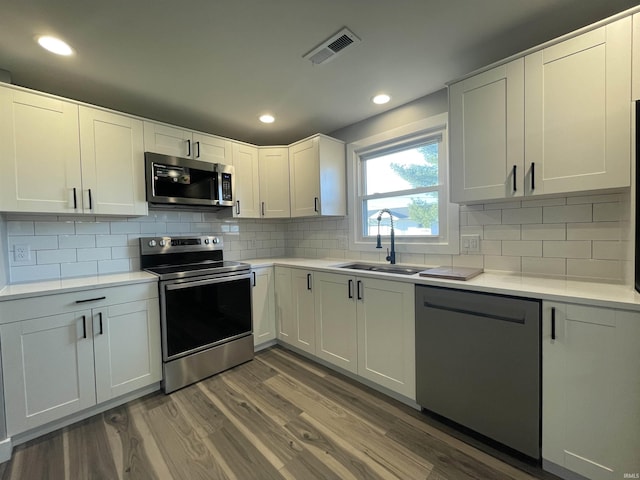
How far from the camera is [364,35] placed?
5.30ft

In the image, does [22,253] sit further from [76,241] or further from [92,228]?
[92,228]

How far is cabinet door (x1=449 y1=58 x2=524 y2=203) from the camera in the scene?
1.62m

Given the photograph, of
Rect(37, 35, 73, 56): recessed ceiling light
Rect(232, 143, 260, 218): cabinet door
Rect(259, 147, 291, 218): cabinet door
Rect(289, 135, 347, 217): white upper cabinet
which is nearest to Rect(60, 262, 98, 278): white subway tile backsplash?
Rect(232, 143, 260, 218): cabinet door

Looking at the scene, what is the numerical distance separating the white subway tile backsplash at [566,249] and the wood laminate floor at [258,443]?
1.23 meters

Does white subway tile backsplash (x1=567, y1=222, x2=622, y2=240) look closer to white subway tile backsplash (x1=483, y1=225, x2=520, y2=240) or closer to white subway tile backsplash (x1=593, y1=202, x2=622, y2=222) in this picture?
white subway tile backsplash (x1=593, y1=202, x2=622, y2=222)

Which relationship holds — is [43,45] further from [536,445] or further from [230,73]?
[536,445]

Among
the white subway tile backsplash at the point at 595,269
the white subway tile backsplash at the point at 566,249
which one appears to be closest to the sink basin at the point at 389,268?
the white subway tile backsplash at the point at 566,249

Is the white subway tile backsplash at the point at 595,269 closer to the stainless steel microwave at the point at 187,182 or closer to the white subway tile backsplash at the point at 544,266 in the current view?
the white subway tile backsplash at the point at 544,266

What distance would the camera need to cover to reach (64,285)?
181cm

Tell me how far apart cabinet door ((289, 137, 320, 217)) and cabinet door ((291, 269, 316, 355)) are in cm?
72

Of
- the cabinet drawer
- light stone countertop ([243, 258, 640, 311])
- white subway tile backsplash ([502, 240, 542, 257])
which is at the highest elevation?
white subway tile backsplash ([502, 240, 542, 257])

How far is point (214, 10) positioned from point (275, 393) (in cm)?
252

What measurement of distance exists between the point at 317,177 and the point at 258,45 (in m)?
1.33

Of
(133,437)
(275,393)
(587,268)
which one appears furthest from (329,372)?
(587,268)
